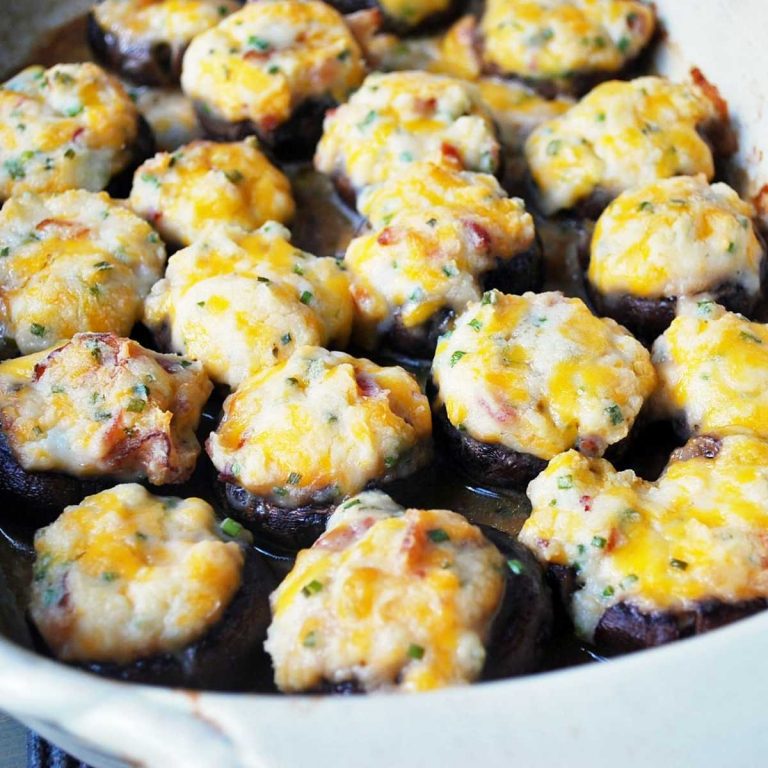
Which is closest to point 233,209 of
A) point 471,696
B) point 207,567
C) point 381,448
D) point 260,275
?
point 260,275

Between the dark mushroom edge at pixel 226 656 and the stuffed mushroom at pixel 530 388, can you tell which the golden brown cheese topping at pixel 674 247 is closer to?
the stuffed mushroom at pixel 530 388

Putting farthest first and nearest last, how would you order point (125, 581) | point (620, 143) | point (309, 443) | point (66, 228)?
point (620, 143) < point (66, 228) < point (309, 443) < point (125, 581)

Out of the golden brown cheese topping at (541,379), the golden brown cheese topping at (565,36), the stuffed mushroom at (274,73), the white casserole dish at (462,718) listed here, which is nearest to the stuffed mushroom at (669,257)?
the golden brown cheese topping at (541,379)

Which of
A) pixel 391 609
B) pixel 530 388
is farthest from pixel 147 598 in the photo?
pixel 530 388

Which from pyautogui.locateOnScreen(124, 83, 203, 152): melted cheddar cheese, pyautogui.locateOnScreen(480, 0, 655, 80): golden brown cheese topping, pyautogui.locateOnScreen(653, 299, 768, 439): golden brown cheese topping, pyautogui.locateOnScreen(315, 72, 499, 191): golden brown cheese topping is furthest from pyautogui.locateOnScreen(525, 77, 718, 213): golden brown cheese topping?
pyautogui.locateOnScreen(124, 83, 203, 152): melted cheddar cheese

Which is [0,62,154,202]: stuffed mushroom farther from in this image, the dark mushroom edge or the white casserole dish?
the white casserole dish

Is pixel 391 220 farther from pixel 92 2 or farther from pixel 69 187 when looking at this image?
pixel 92 2

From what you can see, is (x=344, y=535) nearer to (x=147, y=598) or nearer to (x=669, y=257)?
(x=147, y=598)

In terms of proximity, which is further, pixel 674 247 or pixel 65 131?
pixel 65 131
